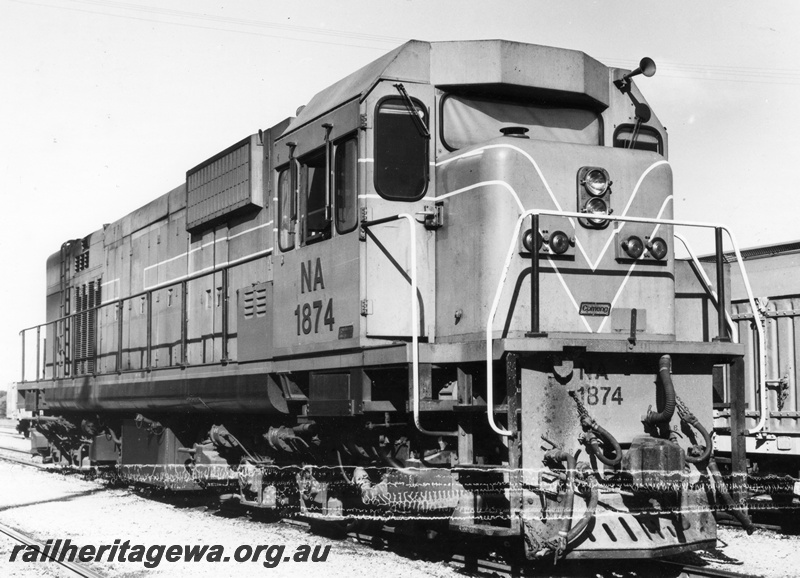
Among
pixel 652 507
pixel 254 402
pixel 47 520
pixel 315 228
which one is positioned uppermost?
pixel 315 228

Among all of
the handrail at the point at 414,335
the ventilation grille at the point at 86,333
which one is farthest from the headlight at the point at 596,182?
the ventilation grille at the point at 86,333

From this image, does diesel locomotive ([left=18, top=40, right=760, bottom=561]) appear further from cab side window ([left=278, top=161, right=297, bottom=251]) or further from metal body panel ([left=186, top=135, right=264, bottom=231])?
metal body panel ([left=186, top=135, right=264, bottom=231])

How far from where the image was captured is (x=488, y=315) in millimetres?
6789

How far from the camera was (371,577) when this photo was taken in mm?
6848

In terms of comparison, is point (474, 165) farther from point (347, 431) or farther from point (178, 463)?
point (178, 463)

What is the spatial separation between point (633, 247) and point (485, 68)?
5.94ft

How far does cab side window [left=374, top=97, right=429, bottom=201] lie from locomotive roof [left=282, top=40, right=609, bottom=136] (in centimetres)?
22

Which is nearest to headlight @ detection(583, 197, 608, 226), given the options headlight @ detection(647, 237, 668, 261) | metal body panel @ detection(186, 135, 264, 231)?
headlight @ detection(647, 237, 668, 261)

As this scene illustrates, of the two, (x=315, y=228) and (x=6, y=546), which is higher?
(x=315, y=228)

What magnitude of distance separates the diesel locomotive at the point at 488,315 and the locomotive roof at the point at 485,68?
17 mm

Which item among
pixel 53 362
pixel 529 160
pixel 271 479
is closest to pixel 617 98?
pixel 529 160

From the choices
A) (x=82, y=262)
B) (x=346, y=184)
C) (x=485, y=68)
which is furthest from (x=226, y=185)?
(x=82, y=262)

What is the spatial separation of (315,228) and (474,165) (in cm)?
161

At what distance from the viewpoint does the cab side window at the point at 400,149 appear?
7.20 m
